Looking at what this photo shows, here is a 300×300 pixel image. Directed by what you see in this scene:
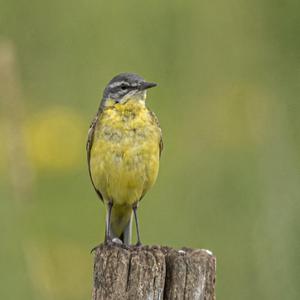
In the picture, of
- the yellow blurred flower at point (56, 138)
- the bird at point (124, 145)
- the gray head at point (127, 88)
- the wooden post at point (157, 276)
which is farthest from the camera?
the yellow blurred flower at point (56, 138)

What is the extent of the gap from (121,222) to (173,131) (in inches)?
71.3

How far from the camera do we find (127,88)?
280 inches

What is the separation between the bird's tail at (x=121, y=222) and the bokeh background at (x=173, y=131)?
535 mm

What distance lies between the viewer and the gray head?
23.3 feet

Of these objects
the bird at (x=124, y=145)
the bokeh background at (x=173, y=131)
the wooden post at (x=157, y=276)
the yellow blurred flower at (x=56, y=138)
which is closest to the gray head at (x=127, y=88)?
the bird at (x=124, y=145)

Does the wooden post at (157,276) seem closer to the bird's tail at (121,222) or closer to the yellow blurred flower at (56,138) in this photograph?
the bird's tail at (121,222)

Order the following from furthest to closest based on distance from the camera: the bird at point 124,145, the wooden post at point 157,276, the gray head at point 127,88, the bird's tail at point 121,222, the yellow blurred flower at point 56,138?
the yellow blurred flower at point 56,138
the bird's tail at point 121,222
the gray head at point 127,88
the bird at point 124,145
the wooden post at point 157,276

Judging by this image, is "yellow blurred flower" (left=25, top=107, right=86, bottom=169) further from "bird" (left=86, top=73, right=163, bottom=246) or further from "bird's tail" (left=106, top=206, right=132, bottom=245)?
"bird" (left=86, top=73, right=163, bottom=246)

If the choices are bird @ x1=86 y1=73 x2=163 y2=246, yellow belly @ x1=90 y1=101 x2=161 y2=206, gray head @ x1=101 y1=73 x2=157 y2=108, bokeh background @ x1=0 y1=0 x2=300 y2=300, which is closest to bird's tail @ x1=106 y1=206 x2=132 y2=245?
bird @ x1=86 y1=73 x2=163 y2=246

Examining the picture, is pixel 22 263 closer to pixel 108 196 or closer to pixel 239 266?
pixel 108 196

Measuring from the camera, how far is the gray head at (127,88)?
23.3 feet

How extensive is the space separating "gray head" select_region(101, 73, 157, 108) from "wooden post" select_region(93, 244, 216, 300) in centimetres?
218

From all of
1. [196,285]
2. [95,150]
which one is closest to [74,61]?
[95,150]

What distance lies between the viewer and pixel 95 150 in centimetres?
700
